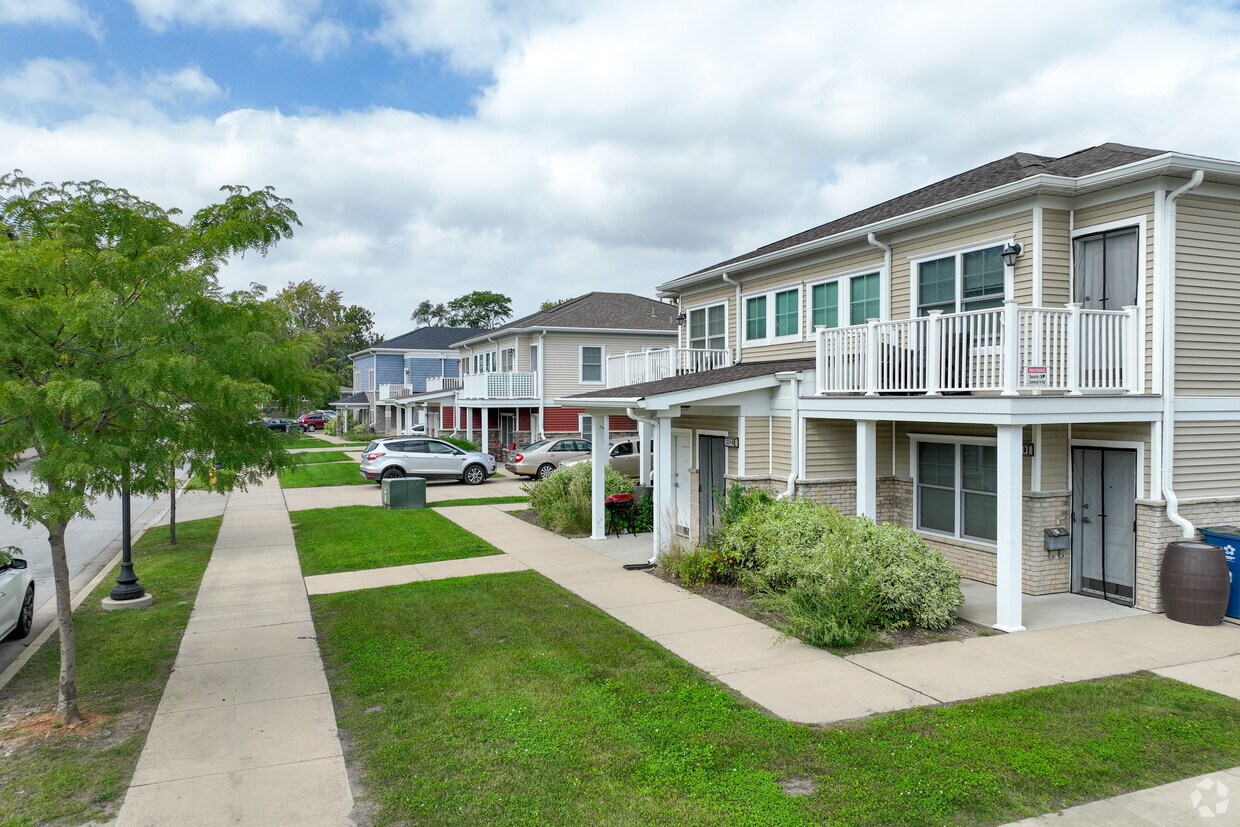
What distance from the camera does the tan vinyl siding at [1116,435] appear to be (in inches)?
384

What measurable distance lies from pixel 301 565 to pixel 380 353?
138ft

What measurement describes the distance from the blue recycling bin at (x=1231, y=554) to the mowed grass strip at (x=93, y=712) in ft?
36.1

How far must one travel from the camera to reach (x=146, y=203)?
279 inches

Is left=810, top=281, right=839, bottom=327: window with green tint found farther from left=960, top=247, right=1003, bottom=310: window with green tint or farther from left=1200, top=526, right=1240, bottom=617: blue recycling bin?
left=1200, top=526, right=1240, bottom=617: blue recycling bin

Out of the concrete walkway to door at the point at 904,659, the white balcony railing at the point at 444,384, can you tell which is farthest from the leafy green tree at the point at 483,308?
the concrete walkway to door at the point at 904,659

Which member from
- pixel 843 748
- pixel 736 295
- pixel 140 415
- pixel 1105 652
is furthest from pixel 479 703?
pixel 736 295

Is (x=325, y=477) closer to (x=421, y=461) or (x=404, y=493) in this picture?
(x=421, y=461)

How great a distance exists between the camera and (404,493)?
20438mm

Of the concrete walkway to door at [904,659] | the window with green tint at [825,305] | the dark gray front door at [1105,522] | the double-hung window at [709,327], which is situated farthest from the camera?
the double-hung window at [709,327]

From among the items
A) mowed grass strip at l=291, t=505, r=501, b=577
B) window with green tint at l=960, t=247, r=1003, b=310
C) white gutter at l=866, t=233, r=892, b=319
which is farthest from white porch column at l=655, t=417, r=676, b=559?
window with green tint at l=960, t=247, r=1003, b=310

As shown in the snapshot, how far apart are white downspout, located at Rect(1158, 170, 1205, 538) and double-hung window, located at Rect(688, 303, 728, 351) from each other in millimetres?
8239

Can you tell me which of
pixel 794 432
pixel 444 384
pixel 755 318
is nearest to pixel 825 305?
pixel 755 318

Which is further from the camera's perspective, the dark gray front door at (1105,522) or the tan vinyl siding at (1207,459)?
the dark gray front door at (1105,522)

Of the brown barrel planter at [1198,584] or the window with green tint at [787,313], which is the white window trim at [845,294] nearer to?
the window with green tint at [787,313]
